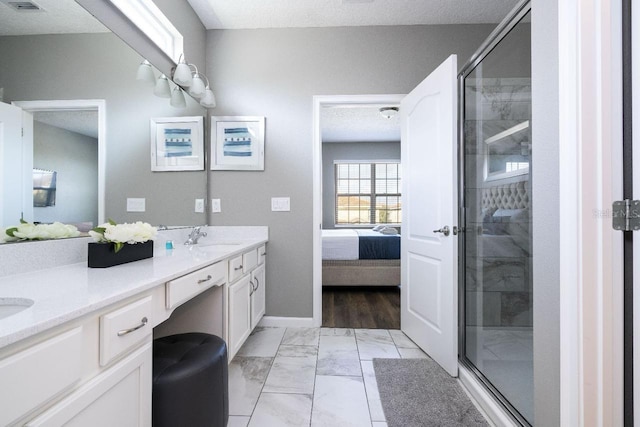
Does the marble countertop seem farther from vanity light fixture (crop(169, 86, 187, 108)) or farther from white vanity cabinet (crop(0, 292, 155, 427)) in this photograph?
vanity light fixture (crop(169, 86, 187, 108))

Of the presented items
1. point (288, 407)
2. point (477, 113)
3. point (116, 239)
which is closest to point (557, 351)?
point (288, 407)

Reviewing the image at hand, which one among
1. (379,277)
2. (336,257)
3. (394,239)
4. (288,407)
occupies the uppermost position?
(394,239)

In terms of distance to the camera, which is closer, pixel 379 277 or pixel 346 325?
pixel 346 325

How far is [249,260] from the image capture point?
6.57ft

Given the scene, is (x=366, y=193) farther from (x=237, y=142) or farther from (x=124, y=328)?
(x=124, y=328)

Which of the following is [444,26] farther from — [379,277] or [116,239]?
[116,239]

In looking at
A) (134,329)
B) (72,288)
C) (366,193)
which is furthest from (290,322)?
(366,193)

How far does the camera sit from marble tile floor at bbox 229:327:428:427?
1380 mm

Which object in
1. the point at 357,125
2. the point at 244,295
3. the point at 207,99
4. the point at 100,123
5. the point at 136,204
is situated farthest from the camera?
the point at 357,125

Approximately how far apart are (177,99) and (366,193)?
5.03 m

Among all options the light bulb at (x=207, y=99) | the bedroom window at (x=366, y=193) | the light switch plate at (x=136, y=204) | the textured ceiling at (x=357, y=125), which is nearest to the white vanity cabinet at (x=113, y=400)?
the light switch plate at (x=136, y=204)

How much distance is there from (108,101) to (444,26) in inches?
104

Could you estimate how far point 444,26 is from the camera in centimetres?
242

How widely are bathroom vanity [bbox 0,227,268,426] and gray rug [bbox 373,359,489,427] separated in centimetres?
116
